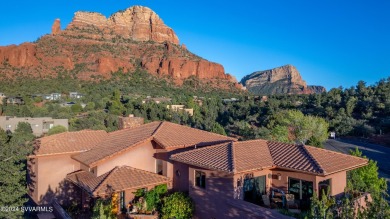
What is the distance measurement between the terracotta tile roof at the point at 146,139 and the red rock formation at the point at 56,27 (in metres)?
101

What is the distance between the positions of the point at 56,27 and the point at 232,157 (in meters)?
117

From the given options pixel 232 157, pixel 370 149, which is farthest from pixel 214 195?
pixel 370 149

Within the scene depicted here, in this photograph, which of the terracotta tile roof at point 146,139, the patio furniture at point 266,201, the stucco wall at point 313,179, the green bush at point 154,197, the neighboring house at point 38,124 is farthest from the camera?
the neighboring house at point 38,124

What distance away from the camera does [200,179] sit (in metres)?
12.4

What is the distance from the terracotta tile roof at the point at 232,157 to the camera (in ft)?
37.7

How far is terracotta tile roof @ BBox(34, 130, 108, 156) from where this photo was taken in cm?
1560

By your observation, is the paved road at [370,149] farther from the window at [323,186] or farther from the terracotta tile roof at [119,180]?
the terracotta tile roof at [119,180]

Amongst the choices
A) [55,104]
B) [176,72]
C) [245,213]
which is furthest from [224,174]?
[176,72]

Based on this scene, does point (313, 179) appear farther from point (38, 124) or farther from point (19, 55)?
point (19, 55)

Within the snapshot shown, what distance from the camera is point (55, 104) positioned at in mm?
57531

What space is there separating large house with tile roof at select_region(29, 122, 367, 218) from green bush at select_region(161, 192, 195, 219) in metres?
Result: 0.33

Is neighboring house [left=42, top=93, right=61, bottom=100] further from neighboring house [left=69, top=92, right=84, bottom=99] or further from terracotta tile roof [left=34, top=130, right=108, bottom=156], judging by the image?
terracotta tile roof [left=34, top=130, right=108, bottom=156]

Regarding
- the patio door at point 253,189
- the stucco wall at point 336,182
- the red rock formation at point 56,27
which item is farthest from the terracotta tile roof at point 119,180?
the red rock formation at point 56,27

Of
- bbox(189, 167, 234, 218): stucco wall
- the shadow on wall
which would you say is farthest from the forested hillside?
the shadow on wall
